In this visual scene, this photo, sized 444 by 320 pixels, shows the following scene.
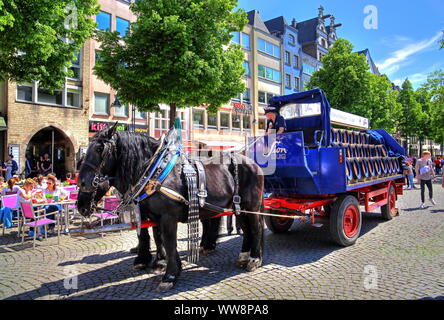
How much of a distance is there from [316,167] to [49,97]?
19506mm

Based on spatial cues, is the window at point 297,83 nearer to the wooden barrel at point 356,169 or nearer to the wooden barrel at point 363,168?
the wooden barrel at point 363,168

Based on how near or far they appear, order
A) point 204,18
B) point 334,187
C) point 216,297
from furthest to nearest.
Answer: point 204,18
point 334,187
point 216,297

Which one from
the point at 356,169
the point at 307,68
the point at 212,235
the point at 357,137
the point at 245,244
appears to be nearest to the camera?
the point at 245,244

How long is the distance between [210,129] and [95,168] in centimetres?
2497

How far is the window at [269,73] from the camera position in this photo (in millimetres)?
33000

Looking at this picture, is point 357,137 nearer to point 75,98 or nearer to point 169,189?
point 169,189

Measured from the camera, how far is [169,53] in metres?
11.5

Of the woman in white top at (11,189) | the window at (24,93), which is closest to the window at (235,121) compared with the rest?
the window at (24,93)

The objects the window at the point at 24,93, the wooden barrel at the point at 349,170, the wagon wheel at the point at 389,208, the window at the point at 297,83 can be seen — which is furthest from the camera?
the window at the point at 297,83

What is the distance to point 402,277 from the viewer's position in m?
4.10

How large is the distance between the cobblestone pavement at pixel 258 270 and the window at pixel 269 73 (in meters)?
28.5

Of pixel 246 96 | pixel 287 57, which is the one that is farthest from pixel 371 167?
pixel 287 57
